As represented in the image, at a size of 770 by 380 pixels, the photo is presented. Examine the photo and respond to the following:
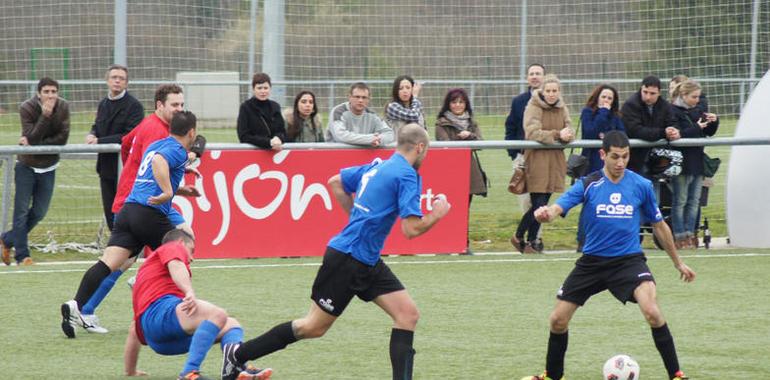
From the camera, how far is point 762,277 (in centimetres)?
1216

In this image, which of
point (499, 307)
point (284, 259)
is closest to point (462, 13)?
point (284, 259)

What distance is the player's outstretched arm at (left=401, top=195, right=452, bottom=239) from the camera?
696 cm

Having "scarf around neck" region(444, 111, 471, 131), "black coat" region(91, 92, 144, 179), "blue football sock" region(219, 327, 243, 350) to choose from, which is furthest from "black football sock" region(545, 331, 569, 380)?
"scarf around neck" region(444, 111, 471, 131)

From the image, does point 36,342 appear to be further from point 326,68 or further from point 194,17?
point 326,68

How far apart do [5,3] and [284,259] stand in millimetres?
7765

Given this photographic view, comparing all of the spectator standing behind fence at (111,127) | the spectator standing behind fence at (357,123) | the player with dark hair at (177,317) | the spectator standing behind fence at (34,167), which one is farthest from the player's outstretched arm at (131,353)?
the spectator standing behind fence at (357,123)

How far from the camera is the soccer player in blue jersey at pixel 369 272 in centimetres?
732

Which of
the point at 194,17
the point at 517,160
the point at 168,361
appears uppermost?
the point at 194,17

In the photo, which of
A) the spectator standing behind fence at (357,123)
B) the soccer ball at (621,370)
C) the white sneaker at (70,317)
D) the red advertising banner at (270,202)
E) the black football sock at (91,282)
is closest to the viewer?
the soccer ball at (621,370)

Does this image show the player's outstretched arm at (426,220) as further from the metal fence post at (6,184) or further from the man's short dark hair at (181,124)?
the metal fence post at (6,184)

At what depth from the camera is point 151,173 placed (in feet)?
29.5

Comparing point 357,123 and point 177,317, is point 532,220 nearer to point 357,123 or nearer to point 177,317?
point 357,123

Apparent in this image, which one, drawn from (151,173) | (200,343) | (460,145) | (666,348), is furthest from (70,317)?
(460,145)

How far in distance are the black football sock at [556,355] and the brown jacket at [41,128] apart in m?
6.43
